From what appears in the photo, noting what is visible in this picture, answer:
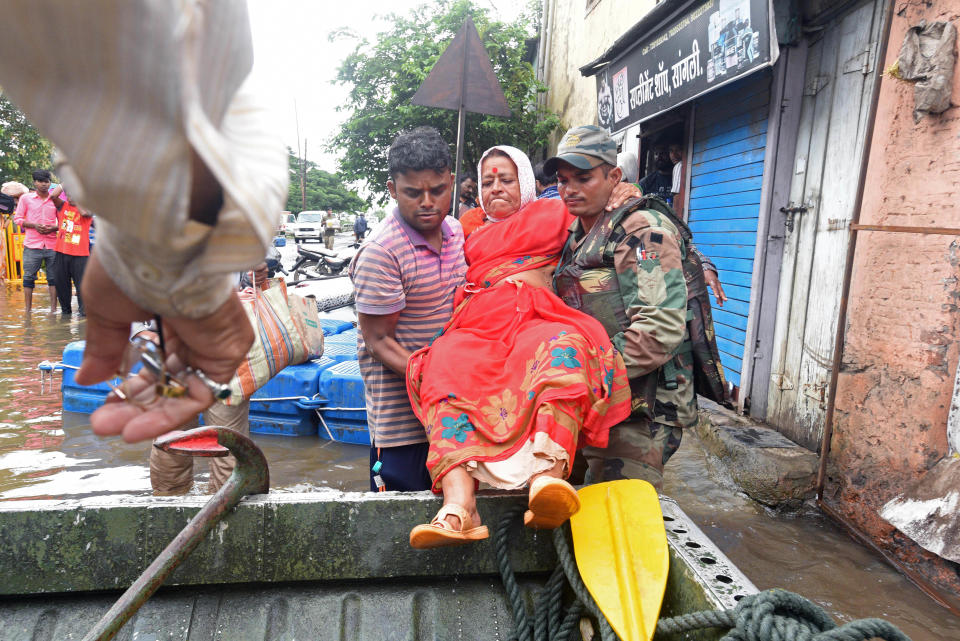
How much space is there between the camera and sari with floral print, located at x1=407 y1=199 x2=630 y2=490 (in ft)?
6.02

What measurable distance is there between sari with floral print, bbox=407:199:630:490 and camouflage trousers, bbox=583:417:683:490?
0.80 feet

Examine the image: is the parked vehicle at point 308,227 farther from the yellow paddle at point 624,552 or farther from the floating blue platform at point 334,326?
the yellow paddle at point 624,552

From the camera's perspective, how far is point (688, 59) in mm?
4961

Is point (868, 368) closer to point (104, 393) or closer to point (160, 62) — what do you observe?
point (160, 62)

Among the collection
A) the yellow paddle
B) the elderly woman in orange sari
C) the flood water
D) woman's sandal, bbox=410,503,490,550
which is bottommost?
the flood water

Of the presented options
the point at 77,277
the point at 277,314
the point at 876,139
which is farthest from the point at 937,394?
the point at 77,277

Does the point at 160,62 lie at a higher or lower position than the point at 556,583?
higher

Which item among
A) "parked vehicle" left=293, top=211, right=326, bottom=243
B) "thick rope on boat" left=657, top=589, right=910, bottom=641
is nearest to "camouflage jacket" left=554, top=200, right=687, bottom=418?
"thick rope on boat" left=657, top=589, right=910, bottom=641

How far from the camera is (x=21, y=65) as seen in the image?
0.59 m

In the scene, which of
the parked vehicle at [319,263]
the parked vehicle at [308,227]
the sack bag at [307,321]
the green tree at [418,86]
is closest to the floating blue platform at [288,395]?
the sack bag at [307,321]

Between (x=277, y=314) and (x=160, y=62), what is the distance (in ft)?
6.55

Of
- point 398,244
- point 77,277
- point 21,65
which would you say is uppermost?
point 21,65

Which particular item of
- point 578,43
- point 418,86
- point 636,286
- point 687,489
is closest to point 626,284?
point 636,286

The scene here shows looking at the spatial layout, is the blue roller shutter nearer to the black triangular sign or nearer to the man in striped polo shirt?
the black triangular sign
